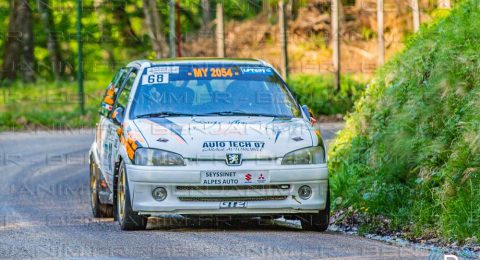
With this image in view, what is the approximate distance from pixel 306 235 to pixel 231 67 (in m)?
2.42

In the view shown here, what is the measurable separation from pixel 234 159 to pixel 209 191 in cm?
38

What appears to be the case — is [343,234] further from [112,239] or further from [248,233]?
[112,239]

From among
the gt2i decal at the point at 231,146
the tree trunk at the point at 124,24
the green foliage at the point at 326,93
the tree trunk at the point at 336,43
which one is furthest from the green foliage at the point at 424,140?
the tree trunk at the point at 124,24

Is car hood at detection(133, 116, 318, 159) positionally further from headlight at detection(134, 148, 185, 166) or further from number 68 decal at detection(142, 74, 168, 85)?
number 68 decal at detection(142, 74, 168, 85)

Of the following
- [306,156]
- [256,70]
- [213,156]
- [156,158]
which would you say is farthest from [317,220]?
[256,70]

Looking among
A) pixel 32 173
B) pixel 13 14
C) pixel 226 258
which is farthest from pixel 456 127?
pixel 13 14

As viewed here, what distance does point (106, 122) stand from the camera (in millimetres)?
13156

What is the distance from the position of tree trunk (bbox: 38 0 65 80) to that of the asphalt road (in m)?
30.1

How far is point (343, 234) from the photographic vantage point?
1147 cm

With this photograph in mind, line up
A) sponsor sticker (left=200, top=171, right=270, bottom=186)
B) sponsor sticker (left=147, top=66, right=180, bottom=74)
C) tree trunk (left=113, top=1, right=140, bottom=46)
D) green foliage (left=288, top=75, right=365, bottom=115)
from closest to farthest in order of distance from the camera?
sponsor sticker (left=200, top=171, right=270, bottom=186) < sponsor sticker (left=147, top=66, right=180, bottom=74) < green foliage (left=288, top=75, right=365, bottom=115) < tree trunk (left=113, top=1, right=140, bottom=46)

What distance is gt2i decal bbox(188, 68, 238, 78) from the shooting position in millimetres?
12302

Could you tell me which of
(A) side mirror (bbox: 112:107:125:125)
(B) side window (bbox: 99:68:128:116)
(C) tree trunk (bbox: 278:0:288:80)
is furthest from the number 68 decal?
(C) tree trunk (bbox: 278:0:288:80)

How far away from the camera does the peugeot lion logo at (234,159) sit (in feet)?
35.4

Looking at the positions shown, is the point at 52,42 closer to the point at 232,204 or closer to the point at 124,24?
the point at 124,24
